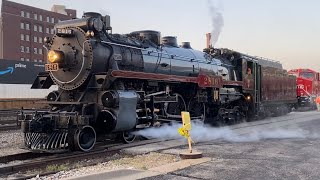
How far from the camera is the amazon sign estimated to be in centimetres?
3500

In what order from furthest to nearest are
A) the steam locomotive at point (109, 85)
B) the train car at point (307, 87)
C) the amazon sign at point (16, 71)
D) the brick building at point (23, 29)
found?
the brick building at point (23, 29) → the amazon sign at point (16, 71) → the train car at point (307, 87) → the steam locomotive at point (109, 85)

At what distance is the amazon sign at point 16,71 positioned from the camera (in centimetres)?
3500

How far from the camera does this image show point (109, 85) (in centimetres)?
1063

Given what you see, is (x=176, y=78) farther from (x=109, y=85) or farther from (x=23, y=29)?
(x=23, y=29)

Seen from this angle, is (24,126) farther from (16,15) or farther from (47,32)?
(47,32)

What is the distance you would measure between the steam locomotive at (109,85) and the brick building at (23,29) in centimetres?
8264

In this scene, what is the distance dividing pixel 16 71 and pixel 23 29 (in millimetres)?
66149

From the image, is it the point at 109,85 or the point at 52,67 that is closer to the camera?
the point at 109,85

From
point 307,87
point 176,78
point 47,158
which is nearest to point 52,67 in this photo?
point 47,158

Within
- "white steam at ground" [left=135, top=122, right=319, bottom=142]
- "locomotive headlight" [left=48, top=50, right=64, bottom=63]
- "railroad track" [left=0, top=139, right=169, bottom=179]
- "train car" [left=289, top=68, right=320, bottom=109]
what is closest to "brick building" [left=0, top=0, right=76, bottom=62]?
"train car" [left=289, top=68, right=320, bottom=109]

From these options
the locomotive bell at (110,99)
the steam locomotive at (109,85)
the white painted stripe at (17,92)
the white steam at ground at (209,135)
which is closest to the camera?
the steam locomotive at (109,85)

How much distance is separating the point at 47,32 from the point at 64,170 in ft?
337

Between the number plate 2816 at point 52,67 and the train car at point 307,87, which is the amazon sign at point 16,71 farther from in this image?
the number plate 2816 at point 52,67

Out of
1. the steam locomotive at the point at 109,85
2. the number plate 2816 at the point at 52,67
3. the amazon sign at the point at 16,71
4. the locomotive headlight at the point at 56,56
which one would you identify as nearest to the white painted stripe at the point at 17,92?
the amazon sign at the point at 16,71
